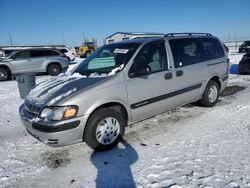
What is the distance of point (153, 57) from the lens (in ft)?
13.3

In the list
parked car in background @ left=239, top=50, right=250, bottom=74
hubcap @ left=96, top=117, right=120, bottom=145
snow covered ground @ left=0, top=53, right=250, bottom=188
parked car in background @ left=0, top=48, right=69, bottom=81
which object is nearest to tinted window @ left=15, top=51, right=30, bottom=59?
parked car in background @ left=0, top=48, right=69, bottom=81

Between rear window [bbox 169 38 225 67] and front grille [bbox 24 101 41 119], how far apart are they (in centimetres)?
264

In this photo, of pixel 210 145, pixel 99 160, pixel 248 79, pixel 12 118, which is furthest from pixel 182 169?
pixel 248 79

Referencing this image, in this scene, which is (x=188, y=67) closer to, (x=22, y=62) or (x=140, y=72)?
(x=140, y=72)

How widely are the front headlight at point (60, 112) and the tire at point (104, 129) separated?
31 cm

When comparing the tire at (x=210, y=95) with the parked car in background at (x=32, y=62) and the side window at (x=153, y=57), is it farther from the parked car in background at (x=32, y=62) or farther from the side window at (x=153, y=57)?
the parked car in background at (x=32, y=62)

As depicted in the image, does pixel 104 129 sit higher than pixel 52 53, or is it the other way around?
pixel 52 53

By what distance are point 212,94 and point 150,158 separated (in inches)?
113

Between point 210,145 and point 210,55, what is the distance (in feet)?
7.97

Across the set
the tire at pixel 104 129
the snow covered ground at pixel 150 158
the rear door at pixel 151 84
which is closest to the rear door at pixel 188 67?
the rear door at pixel 151 84

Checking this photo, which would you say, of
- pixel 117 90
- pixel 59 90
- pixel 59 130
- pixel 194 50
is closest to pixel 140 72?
pixel 117 90

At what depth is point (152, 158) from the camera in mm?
3242

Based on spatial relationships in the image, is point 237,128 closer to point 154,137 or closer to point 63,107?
point 154,137

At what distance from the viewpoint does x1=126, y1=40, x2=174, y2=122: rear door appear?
3730mm
